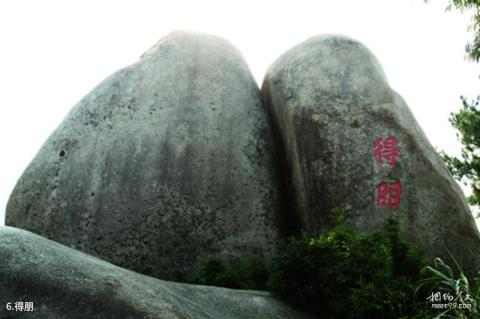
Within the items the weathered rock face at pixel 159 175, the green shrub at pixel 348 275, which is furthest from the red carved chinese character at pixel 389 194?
the weathered rock face at pixel 159 175

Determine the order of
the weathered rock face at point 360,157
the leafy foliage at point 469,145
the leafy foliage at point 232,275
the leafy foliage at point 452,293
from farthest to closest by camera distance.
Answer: the leafy foliage at point 469,145 → the weathered rock face at point 360,157 → the leafy foliage at point 232,275 → the leafy foliage at point 452,293

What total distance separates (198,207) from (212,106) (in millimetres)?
1390

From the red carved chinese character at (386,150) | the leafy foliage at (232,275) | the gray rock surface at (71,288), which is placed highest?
the red carved chinese character at (386,150)

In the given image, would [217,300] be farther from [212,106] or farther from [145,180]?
[212,106]

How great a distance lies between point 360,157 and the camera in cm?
482

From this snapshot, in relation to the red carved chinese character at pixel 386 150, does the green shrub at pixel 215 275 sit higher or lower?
lower

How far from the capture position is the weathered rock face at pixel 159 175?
16.7ft

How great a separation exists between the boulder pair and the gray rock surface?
2.28 m

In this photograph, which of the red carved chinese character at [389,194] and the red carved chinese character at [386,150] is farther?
the red carved chinese character at [386,150]

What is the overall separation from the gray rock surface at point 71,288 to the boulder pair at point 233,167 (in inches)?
89.6

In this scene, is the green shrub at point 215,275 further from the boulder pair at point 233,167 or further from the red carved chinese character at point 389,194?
the red carved chinese character at point 389,194

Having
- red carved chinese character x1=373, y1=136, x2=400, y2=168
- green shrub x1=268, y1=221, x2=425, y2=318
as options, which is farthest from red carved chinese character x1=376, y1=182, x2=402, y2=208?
green shrub x1=268, y1=221, x2=425, y2=318

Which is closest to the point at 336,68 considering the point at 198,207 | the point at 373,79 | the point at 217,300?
the point at 373,79

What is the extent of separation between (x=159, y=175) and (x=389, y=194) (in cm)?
259
